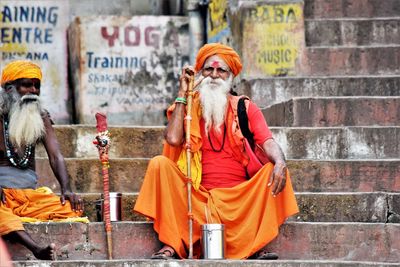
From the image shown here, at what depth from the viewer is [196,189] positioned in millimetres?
8180

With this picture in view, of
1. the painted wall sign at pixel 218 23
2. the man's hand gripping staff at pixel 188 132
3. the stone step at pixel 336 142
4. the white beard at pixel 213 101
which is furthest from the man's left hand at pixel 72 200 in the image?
the painted wall sign at pixel 218 23

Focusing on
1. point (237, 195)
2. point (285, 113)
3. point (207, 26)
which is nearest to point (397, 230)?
point (237, 195)

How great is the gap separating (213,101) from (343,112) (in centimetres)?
222

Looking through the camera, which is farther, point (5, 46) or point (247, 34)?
point (5, 46)

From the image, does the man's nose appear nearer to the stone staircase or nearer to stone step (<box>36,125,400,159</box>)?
the stone staircase

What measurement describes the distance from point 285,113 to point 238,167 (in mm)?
2209

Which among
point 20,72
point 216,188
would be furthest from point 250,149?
point 20,72

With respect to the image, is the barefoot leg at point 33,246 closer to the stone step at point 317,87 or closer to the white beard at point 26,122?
the white beard at point 26,122

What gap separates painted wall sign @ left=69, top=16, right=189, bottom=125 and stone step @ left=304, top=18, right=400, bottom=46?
2.04 m

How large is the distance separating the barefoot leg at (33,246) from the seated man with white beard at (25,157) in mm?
18

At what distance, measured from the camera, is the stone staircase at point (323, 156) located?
8164 millimetres

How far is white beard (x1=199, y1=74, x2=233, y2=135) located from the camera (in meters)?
8.52

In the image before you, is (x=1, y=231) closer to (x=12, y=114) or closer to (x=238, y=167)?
(x=12, y=114)

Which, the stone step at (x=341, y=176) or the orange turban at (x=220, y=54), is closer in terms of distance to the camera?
the orange turban at (x=220, y=54)
